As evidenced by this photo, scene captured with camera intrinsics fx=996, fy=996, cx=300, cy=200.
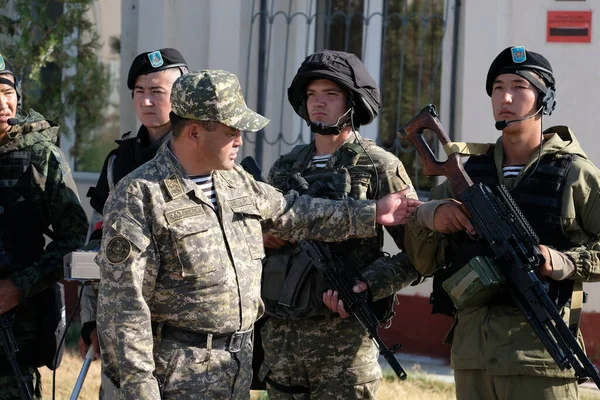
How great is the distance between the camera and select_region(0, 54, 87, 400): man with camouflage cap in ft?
14.6

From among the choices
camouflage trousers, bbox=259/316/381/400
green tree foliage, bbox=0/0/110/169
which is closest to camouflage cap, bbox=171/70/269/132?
camouflage trousers, bbox=259/316/381/400

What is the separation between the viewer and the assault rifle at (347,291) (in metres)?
3.98

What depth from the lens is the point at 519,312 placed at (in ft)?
12.4

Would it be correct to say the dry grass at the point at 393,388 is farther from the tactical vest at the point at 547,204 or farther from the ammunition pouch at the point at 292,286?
the tactical vest at the point at 547,204

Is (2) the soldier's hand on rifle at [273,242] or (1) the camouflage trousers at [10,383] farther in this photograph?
(1) the camouflage trousers at [10,383]

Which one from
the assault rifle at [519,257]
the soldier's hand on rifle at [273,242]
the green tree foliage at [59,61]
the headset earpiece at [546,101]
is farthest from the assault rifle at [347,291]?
the green tree foliage at [59,61]

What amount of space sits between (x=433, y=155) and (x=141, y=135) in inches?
53.5

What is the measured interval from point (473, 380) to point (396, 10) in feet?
12.2

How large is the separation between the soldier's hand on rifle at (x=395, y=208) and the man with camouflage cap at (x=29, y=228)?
1569mm

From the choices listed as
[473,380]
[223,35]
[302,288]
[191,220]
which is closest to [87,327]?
[302,288]

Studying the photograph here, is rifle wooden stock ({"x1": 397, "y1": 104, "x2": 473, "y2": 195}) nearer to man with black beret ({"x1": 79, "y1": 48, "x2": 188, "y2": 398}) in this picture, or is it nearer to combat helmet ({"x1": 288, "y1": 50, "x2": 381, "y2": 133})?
combat helmet ({"x1": 288, "y1": 50, "x2": 381, "y2": 133})

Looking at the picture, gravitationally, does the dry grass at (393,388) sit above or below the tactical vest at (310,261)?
below

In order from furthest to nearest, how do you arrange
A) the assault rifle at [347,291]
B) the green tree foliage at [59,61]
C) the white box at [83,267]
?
the green tree foliage at [59,61] < the assault rifle at [347,291] < the white box at [83,267]

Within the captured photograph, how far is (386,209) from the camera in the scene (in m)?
3.68
